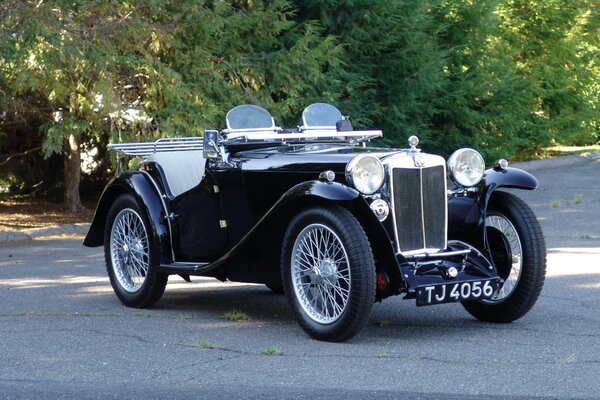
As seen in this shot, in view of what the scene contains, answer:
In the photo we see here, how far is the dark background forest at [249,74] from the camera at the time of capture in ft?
44.2

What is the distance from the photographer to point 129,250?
8547mm

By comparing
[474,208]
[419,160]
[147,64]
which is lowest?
[474,208]

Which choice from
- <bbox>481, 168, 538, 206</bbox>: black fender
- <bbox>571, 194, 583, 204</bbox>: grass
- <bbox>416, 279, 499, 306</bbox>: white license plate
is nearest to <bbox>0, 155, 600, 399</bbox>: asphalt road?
<bbox>416, 279, 499, 306</bbox>: white license plate

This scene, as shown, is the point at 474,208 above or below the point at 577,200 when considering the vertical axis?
above

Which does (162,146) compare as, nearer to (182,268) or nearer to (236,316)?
(182,268)

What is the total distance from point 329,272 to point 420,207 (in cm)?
83

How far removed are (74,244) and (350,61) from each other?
23.9 ft

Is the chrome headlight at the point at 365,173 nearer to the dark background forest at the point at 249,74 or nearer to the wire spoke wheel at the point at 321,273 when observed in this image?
the wire spoke wheel at the point at 321,273

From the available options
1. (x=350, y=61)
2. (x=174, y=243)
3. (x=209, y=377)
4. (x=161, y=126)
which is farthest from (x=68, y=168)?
(x=209, y=377)

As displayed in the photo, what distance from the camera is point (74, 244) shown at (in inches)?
515

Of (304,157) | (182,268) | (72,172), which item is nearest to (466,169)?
(304,157)

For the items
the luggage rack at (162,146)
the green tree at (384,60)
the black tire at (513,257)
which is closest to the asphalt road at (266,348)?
the black tire at (513,257)

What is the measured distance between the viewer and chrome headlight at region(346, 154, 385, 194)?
681 centimetres

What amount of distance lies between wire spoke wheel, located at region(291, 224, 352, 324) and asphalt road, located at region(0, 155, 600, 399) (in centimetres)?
24
